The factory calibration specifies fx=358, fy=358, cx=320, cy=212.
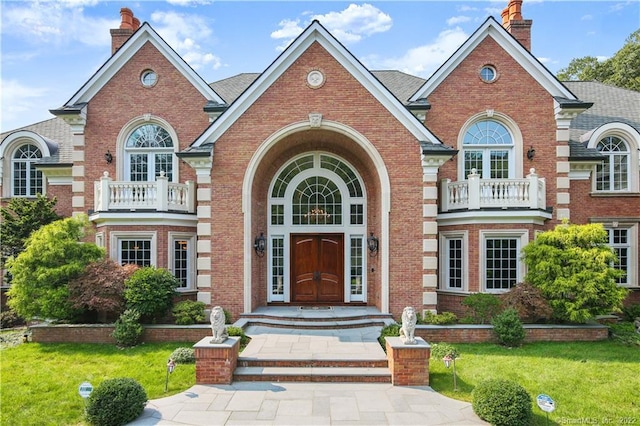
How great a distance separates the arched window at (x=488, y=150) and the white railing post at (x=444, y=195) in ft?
4.08

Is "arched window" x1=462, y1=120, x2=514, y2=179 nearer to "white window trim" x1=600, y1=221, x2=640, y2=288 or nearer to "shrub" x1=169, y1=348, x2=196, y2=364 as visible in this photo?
"white window trim" x1=600, y1=221, x2=640, y2=288

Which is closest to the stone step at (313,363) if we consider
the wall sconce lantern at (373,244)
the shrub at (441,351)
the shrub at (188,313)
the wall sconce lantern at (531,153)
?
the shrub at (441,351)

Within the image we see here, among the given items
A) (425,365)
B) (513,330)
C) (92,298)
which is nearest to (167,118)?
(92,298)

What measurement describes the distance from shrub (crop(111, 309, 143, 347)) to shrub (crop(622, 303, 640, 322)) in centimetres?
1697

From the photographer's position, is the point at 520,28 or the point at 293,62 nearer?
the point at 293,62

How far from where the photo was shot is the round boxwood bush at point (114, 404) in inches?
236

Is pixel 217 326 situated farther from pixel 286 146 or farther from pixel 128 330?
pixel 286 146

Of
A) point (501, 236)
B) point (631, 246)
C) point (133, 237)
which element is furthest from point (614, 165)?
point (133, 237)

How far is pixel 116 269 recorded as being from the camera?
431 inches

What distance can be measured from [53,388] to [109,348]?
7.69 feet

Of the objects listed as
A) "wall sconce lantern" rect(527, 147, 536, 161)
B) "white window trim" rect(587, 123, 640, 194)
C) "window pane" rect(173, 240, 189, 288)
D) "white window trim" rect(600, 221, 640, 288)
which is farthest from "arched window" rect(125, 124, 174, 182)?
"white window trim" rect(600, 221, 640, 288)

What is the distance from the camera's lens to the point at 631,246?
1442 cm

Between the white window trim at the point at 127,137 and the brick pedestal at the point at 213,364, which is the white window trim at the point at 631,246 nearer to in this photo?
the brick pedestal at the point at 213,364

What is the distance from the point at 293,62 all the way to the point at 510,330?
10.4 m
